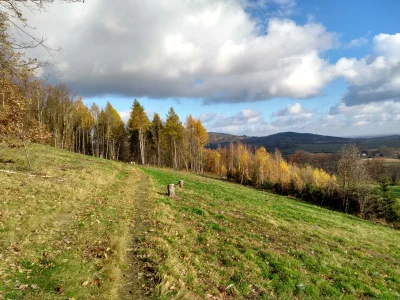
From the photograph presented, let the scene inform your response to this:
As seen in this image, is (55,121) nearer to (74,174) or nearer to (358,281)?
(74,174)

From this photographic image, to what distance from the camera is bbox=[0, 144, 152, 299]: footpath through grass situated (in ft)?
24.3

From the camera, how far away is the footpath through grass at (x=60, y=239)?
7.42 metres

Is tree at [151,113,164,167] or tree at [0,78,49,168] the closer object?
tree at [0,78,49,168]

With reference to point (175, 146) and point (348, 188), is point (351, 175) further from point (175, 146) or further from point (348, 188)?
point (175, 146)

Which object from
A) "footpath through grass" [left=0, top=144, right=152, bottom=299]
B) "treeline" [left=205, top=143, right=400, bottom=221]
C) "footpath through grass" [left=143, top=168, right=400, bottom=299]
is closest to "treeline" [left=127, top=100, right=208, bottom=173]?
"treeline" [left=205, top=143, right=400, bottom=221]

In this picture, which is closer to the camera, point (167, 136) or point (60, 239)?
point (60, 239)

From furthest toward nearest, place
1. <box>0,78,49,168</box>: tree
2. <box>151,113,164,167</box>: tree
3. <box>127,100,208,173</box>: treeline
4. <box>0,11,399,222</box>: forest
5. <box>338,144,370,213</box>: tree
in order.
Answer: <box>151,113,164,167</box>: tree → <box>127,100,208,173</box>: treeline → <box>338,144,370,213</box>: tree → <box>0,11,399,222</box>: forest → <box>0,78,49,168</box>: tree

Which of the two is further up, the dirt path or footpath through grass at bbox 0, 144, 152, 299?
footpath through grass at bbox 0, 144, 152, 299

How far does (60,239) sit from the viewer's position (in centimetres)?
1048

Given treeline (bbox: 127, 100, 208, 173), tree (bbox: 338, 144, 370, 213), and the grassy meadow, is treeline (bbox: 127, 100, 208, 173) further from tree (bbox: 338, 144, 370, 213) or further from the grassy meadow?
the grassy meadow

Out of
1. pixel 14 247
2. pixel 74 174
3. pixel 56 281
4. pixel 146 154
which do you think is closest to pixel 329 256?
pixel 56 281

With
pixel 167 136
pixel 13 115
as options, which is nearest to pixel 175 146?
pixel 167 136

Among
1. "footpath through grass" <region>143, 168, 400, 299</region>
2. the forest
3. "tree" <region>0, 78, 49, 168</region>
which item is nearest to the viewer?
"footpath through grass" <region>143, 168, 400, 299</region>

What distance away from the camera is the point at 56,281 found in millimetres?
7570
